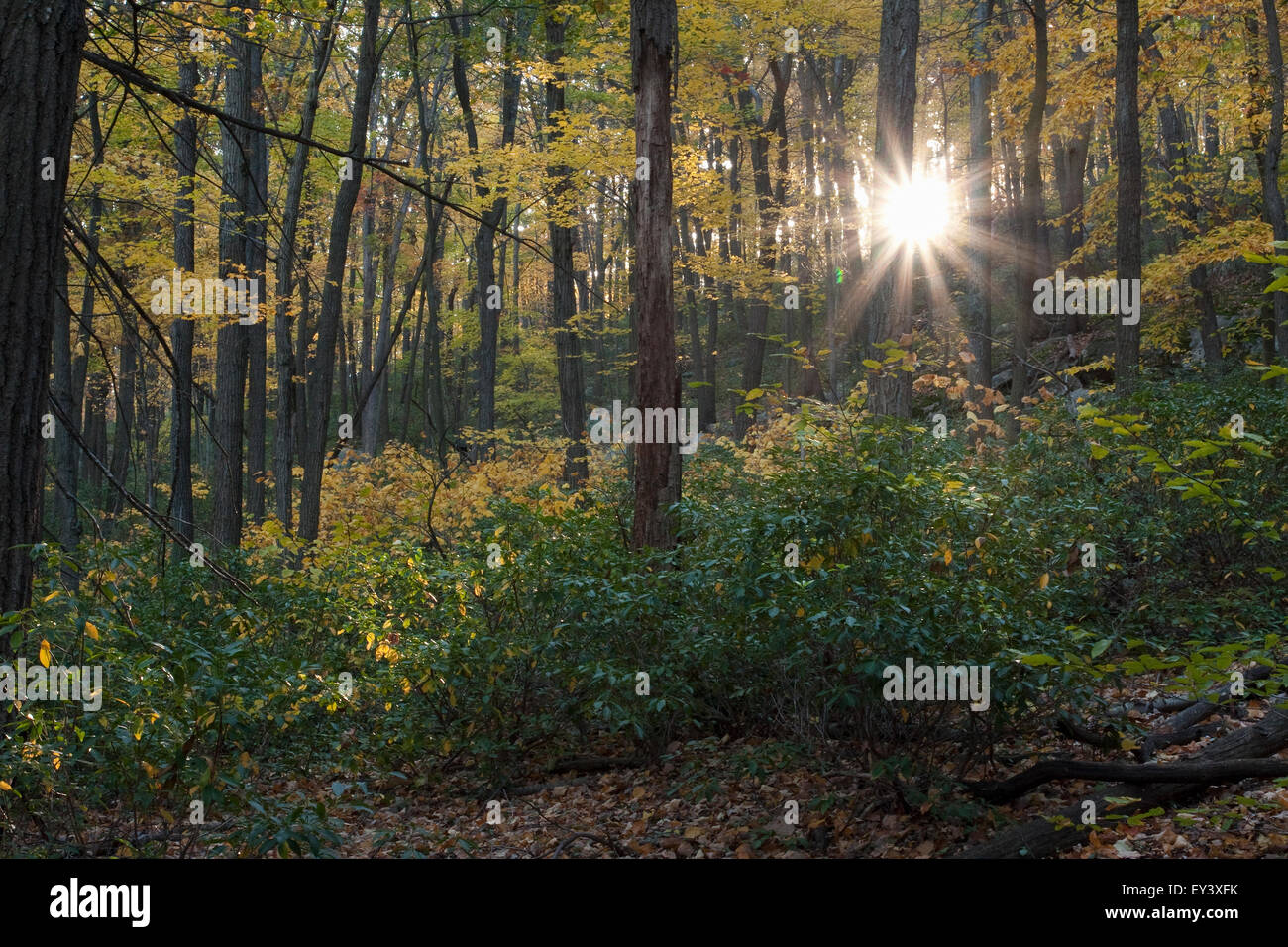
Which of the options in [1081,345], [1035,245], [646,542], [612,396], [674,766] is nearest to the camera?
[674,766]

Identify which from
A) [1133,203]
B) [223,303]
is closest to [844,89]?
[1133,203]

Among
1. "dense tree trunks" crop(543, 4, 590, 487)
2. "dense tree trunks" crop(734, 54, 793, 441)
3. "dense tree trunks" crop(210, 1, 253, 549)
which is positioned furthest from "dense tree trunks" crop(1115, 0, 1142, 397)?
"dense tree trunks" crop(210, 1, 253, 549)

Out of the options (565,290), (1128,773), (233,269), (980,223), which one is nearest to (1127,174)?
(565,290)

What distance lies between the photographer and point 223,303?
12000 mm

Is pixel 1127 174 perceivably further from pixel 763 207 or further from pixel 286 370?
pixel 286 370

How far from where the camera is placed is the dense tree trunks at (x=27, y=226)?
3.21m

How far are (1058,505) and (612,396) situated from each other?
2898 cm

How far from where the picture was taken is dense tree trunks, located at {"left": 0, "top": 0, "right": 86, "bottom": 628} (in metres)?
3.21

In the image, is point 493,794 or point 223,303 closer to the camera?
point 493,794

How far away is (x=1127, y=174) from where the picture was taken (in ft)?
36.9

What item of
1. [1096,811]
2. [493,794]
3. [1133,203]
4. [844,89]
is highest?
[844,89]

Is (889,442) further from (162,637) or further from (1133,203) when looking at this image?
(1133,203)

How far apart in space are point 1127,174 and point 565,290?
8469 mm

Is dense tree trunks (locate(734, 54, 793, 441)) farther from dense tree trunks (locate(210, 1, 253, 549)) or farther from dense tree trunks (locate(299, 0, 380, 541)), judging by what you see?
dense tree trunks (locate(210, 1, 253, 549))
